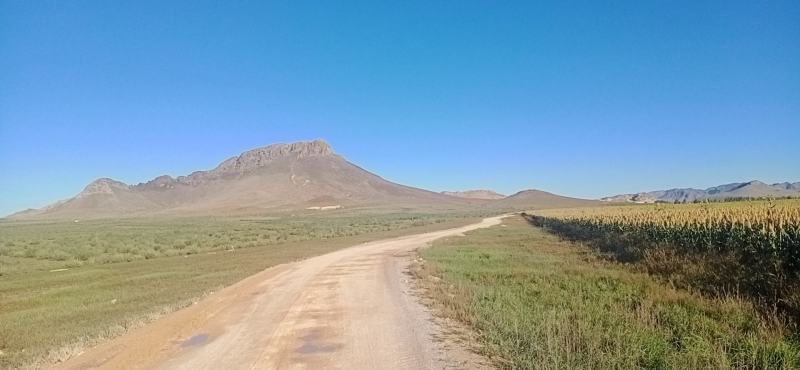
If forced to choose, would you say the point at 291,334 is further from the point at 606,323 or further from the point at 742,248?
the point at 742,248

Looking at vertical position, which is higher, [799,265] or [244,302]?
[799,265]

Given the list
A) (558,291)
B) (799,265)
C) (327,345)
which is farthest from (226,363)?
(799,265)

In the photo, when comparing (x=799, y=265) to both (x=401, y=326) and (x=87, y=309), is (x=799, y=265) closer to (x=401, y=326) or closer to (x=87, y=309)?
(x=401, y=326)

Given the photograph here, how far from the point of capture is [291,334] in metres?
9.84

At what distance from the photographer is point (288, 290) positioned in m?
15.6

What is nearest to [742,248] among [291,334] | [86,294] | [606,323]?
[606,323]

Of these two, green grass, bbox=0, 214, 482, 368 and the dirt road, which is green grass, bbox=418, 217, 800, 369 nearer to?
the dirt road

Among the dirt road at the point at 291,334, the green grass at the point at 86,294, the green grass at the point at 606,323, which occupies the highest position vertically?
the green grass at the point at 606,323

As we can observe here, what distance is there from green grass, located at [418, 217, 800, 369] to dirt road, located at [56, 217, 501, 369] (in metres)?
1.02

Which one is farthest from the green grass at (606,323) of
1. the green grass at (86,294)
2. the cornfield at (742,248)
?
the green grass at (86,294)

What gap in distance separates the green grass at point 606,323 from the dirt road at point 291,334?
1024mm

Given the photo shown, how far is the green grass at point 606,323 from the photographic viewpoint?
7367 millimetres

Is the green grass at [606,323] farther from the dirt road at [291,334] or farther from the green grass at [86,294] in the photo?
the green grass at [86,294]

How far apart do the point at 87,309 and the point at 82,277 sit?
34.3ft
